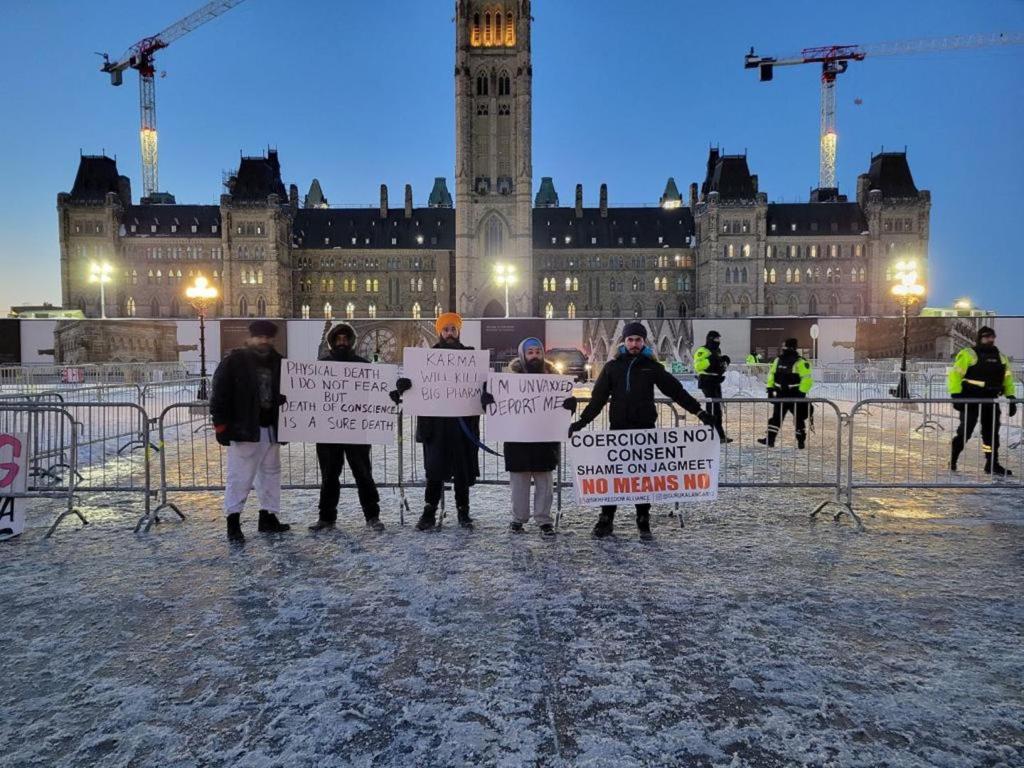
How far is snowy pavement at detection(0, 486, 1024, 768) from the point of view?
2.91 meters

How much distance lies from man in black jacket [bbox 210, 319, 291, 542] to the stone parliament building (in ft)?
192

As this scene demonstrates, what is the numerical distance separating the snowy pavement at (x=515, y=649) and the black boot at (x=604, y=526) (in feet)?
0.39

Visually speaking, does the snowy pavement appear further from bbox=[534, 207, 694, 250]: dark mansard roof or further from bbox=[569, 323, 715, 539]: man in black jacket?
bbox=[534, 207, 694, 250]: dark mansard roof

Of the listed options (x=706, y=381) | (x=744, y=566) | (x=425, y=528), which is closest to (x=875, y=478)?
(x=706, y=381)

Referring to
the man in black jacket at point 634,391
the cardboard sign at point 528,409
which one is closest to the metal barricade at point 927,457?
the man in black jacket at point 634,391

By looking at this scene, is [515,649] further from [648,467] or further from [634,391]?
[634,391]

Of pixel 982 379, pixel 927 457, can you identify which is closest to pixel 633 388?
pixel 982 379

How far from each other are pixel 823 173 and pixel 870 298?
50.7m

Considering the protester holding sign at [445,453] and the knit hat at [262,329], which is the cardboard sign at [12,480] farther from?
the protester holding sign at [445,453]

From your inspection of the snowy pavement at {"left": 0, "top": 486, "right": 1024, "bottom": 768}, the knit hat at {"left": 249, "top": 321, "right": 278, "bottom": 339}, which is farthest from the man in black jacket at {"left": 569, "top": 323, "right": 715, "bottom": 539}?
the knit hat at {"left": 249, "top": 321, "right": 278, "bottom": 339}

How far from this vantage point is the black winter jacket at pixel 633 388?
6.04m

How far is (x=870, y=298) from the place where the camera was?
69.7 m

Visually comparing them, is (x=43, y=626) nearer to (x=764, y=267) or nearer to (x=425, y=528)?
(x=425, y=528)

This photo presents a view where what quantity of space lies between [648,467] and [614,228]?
72052mm
